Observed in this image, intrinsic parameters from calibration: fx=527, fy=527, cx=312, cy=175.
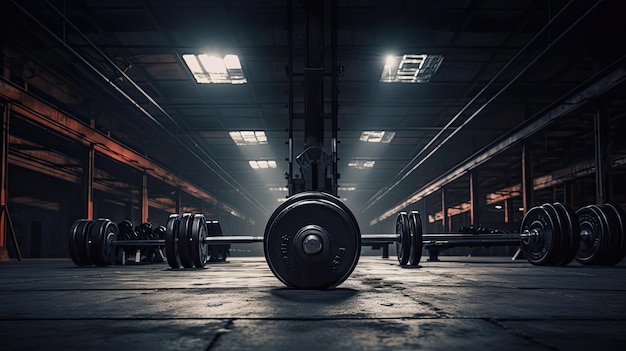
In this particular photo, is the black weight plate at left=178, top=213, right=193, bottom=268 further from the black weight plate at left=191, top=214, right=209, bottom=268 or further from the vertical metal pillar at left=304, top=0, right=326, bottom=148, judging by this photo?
the vertical metal pillar at left=304, top=0, right=326, bottom=148

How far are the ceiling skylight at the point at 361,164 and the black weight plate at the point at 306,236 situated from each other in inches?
804

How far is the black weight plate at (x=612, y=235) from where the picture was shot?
7.36 m

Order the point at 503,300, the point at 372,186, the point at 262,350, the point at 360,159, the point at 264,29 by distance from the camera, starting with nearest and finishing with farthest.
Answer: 1. the point at 262,350
2. the point at 503,300
3. the point at 264,29
4. the point at 360,159
5. the point at 372,186

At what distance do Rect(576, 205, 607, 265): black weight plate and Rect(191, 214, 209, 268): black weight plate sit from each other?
5477 millimetres

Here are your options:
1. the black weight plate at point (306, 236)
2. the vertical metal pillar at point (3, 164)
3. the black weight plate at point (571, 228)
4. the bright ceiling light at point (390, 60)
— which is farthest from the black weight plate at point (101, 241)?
the bright ceiling light at point (390, 60)

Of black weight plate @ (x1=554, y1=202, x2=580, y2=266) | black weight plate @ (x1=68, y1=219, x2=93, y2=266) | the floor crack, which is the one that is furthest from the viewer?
black weight plate @ (x1=68, y1=219, x2=93, y2=266)

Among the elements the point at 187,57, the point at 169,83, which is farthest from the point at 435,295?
the point at 169,83

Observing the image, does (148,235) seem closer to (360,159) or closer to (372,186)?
(360,159)

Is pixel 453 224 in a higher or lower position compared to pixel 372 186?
lower

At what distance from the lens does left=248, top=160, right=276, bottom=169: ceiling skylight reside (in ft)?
78.9

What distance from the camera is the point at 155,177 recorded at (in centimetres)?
1853

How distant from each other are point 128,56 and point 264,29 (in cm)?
380

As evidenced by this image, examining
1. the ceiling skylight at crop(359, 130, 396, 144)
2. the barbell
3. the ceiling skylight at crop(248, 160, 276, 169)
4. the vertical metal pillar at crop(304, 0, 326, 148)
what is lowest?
the barbell

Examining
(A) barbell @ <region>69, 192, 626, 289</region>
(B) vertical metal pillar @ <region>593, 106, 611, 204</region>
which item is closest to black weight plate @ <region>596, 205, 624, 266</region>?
(A) barbell @ <region>69, 192, 626, 289</region>
